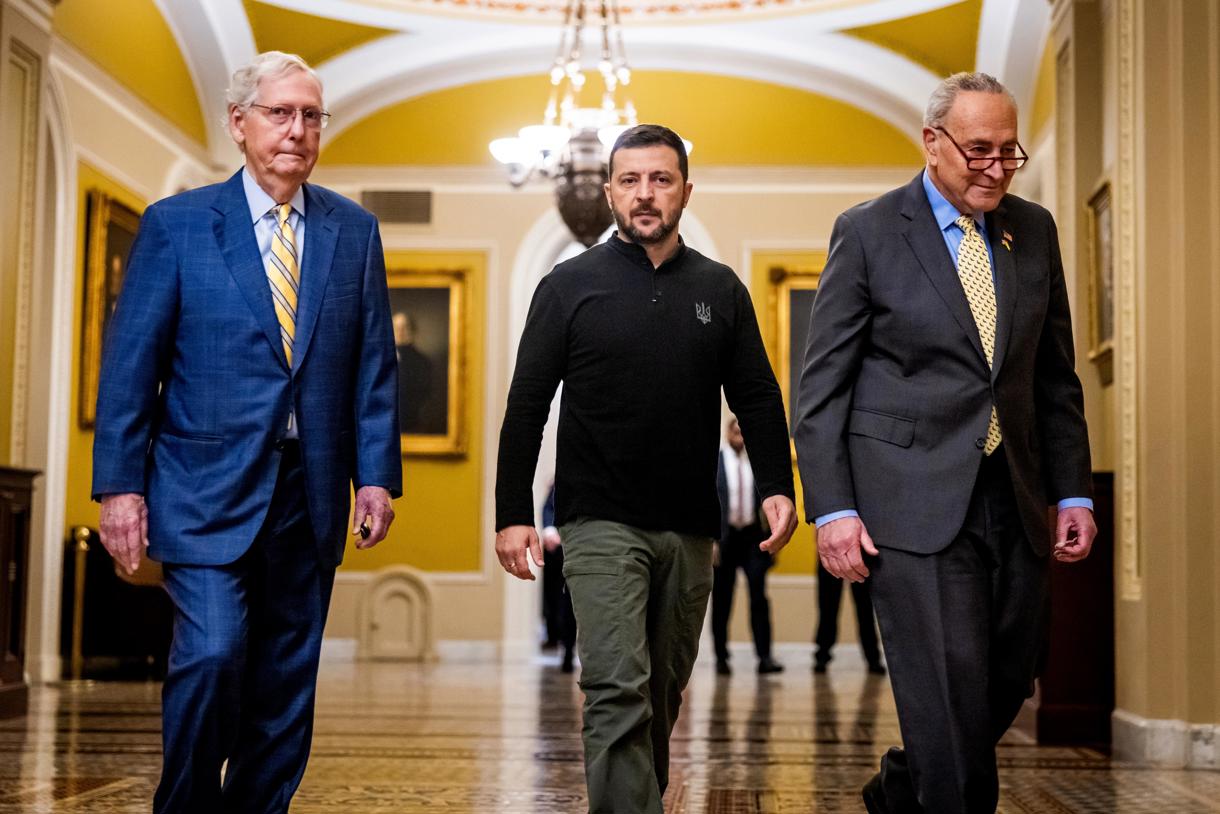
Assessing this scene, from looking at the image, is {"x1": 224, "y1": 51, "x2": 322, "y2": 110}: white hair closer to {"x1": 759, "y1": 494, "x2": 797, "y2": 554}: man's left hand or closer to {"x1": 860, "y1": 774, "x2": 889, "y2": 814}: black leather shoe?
{"x1": 759, "y1": 494, "x2": 797, "y2": 554}: man's left hand

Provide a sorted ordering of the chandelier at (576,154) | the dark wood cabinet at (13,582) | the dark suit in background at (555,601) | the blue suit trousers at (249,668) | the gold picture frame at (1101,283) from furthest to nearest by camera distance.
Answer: the dark suit in background at (555,601) → the chandelier at (576,154) → the dark wood cabinet at (13,582) → the gold picture frame at (1101,283) → the blue suit trousers at (249,668)

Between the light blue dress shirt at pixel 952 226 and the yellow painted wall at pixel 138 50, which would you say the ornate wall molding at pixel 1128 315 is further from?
the yellow painted wall at pixel 138 50

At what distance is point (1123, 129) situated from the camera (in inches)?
250

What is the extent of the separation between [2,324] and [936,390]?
20.6ft

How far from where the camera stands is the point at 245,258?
2959 mm

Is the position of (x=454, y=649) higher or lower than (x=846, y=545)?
lower

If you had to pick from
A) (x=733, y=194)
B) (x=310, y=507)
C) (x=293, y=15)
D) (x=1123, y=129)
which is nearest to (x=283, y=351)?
(x=310, y=507)

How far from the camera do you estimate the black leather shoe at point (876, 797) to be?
3026 mm

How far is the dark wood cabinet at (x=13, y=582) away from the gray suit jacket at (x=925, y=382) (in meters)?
5.56

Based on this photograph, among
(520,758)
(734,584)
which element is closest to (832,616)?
(734,584)

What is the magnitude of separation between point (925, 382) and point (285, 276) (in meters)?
1.17

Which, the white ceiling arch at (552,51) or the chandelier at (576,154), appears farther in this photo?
the white ceiling arch at (552,51)

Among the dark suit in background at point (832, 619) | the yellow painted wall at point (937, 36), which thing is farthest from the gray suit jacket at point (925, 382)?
the yellow painted wall at point (937, 36)

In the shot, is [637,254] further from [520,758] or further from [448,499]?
[448,499]
